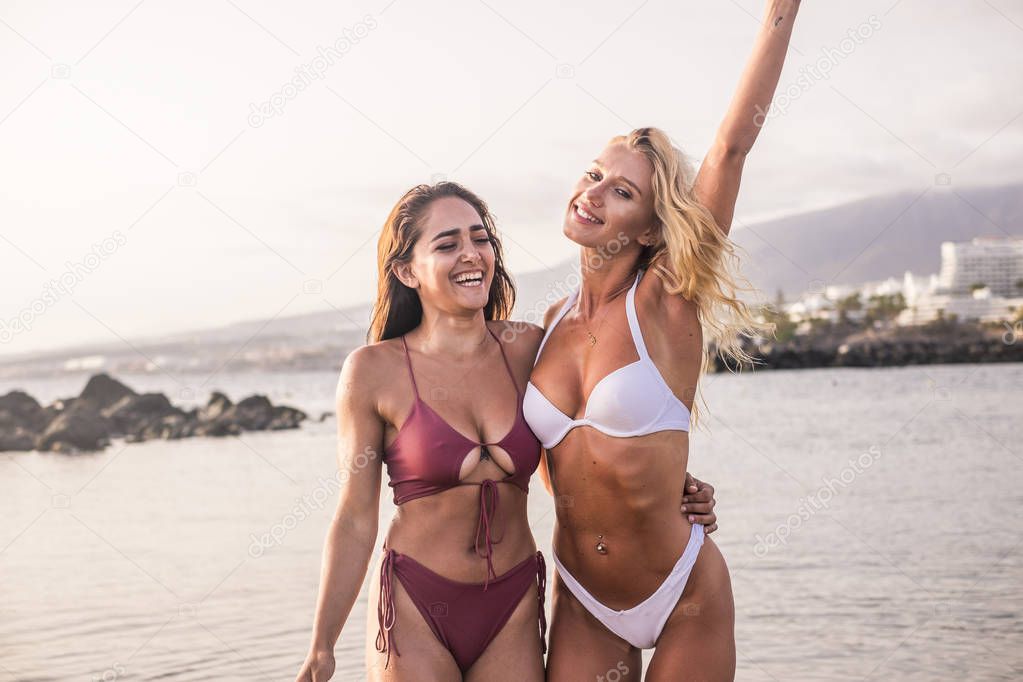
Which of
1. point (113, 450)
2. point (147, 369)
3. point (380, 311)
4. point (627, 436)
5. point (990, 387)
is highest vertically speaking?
point (147, 369)

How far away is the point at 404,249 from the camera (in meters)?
3.42

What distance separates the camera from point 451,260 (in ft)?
10.8

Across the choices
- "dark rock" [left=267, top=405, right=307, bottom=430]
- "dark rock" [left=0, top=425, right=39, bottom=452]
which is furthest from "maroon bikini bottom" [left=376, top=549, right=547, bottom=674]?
"dark rock" [left=267, top=405, right=307, bottom=430]

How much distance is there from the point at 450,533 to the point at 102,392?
22.2 metres

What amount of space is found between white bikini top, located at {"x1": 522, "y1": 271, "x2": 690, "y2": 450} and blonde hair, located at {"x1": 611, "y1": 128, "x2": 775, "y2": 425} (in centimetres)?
21

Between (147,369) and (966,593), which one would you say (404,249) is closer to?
(966,593)

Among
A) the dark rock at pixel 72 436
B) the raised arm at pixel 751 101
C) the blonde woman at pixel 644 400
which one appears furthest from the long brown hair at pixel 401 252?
the dark rock at pixel 72 436

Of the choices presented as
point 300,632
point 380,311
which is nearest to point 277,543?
point 300,632

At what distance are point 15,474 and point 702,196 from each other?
16977 millimetres

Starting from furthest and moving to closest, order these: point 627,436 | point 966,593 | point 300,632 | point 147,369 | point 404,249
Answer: point 147,369, point 966,593, point 300,632, point 404,249, point 627,436

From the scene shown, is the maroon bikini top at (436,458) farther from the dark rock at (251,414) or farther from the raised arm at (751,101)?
the dark rock at (251,414)

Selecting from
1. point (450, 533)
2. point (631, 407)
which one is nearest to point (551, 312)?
point (631, 407)

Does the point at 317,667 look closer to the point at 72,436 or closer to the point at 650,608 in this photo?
the point at 650,608

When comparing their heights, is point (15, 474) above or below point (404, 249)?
above
